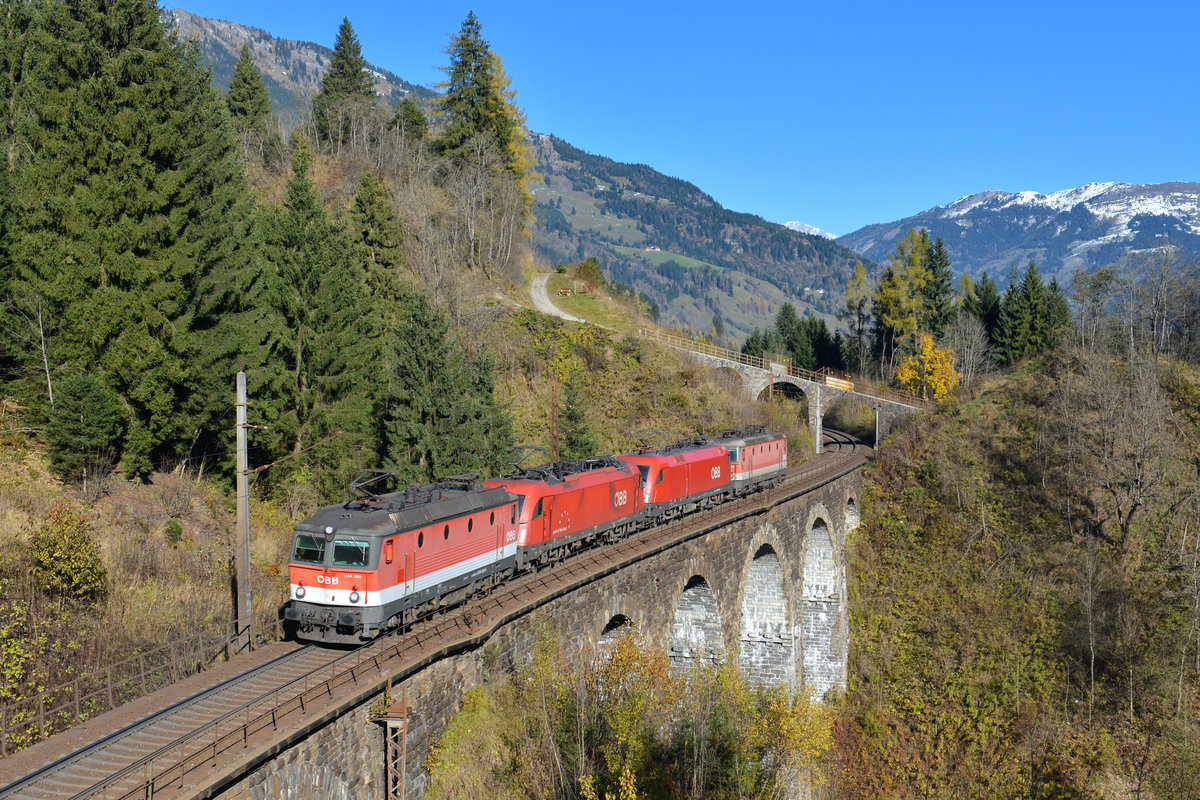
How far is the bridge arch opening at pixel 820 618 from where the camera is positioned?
149ft

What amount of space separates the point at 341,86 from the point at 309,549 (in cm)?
7150

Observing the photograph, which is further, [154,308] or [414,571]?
[154,308]

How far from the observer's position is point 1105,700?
126 ft

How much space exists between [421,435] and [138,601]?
16435 millimetres

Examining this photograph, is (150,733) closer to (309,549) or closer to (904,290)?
(309,549)

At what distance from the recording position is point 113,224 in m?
26.1

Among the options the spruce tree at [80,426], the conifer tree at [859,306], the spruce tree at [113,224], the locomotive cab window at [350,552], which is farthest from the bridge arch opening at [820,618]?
the conifer tree at [859,306]

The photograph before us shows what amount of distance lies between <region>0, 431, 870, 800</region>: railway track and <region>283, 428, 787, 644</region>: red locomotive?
0.74 m

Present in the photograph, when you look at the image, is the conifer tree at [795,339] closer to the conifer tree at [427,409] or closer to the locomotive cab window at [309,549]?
the conifer tree at [427,409]

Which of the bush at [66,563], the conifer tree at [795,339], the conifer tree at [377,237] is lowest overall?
the bush at [66,563]

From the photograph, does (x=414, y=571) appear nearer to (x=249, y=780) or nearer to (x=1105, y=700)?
(x=249, y=780)

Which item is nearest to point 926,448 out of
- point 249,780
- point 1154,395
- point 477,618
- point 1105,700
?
point 1154,395

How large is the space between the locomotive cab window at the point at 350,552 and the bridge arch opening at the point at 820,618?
108 ft

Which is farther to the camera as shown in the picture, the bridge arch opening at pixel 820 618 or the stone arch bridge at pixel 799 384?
the stone arch bridge at pixel 799 384
